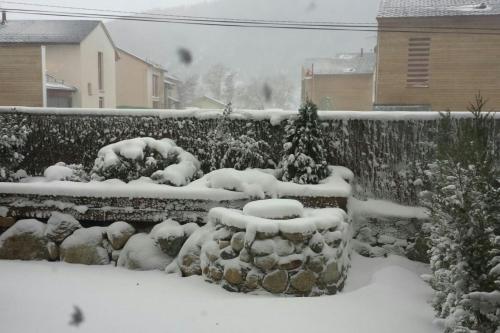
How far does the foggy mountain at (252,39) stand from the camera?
56031 mm

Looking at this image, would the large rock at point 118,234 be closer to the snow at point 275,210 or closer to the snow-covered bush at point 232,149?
the snow at point 275,210

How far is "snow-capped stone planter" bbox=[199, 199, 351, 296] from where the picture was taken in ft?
14.5

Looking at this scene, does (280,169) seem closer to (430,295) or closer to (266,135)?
(266,135)

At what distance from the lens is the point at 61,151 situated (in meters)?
7.44

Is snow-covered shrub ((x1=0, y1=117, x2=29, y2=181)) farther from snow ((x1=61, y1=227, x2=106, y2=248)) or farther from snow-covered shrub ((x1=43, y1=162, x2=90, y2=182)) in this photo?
snow ((x1=61, y1=227, x2=106, y2=248))

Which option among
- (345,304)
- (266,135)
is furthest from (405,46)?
(345,304)

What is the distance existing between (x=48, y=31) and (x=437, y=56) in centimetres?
2004

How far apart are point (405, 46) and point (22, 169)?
14.0 metres

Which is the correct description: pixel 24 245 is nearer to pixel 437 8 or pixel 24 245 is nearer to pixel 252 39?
pixel 437 8

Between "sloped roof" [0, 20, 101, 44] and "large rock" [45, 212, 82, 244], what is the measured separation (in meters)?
19.5

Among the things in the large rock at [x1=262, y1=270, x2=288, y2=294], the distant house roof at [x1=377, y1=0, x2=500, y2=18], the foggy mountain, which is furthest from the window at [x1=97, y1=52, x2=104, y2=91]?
the foggy mountain

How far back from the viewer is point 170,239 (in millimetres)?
5266

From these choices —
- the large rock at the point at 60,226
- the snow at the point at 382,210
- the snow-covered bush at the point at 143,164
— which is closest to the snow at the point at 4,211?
the large rock at the point at 60,226

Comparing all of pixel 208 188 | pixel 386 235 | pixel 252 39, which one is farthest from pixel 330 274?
pixel 252 39
